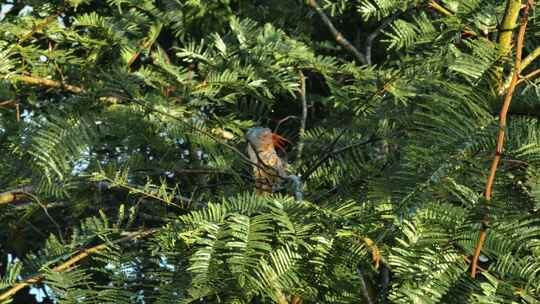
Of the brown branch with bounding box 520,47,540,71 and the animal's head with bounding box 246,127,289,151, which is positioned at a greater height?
the brown branch with bounding box 520,47,540,71

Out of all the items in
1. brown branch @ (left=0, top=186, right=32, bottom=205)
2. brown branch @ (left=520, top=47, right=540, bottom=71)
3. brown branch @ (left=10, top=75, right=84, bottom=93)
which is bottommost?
brown branch @ (left=0, top=186, right=32, bottom=205)

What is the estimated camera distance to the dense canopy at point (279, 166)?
0.93m

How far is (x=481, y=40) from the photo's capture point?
42.1 inches

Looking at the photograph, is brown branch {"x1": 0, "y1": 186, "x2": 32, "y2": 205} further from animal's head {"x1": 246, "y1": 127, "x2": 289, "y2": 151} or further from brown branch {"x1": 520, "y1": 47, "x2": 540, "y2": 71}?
brown branch {"x1": 520, "y1": 47, "x2": 540, "y2": 71}

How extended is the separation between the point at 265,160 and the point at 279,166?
71 millimetres

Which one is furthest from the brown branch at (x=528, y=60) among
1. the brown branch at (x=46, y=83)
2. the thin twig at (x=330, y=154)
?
the brown branch at (x=46, y=83)

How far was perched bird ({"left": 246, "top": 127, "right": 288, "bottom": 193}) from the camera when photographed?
151 cm

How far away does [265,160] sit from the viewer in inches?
66.4

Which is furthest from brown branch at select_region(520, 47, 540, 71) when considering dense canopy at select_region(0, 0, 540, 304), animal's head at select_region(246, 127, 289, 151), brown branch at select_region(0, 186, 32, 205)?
brown branch at select_region(0, 186, 32, 205)

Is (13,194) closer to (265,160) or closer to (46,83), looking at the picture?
(46,83)

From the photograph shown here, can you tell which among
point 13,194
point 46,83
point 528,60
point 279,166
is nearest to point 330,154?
point 279,166

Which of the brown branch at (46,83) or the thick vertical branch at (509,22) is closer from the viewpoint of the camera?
the thick vertical branch at (509,22)

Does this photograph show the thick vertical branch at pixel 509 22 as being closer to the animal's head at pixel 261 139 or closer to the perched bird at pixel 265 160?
the perched bird at pixel 265 160

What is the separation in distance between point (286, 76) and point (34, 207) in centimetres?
64
